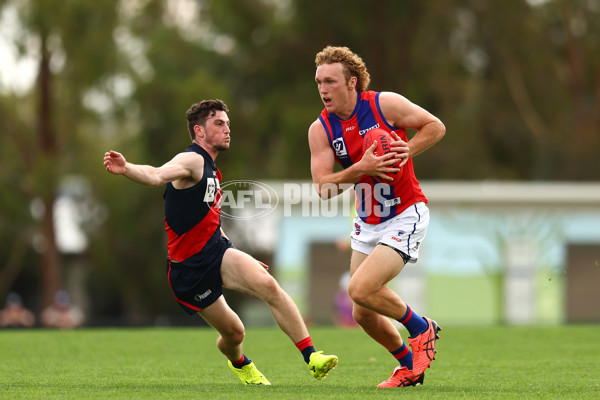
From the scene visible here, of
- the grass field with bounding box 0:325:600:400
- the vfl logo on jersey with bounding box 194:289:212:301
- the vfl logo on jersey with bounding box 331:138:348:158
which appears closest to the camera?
the grass field with bounding box 0:325:600:400

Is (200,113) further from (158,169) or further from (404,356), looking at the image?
(404,356)

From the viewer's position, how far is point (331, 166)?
7.56 m

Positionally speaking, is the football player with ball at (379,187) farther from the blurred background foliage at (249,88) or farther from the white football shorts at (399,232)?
the blurred background foliage at (249,88)

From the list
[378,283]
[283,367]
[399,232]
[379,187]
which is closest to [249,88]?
[283,367]

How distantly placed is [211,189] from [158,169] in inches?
30.7

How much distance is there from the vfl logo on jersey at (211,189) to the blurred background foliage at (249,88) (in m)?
20.7

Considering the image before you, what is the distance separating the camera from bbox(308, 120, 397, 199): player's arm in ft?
23.4

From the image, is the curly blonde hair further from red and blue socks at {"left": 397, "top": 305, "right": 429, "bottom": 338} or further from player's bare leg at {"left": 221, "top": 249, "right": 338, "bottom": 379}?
red and blue socks at {"left": 397, "top": 305, "right": 429, "bottom": 338}

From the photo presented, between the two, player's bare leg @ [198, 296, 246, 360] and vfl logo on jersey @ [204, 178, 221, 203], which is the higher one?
vfl logo on jersey @ [204, 178, 221, 203]

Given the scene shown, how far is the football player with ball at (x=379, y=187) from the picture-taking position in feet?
24.1

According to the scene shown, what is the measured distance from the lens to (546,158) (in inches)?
1308

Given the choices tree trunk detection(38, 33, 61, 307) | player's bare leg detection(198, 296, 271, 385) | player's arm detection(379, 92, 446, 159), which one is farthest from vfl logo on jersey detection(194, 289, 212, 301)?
tree trunk detection(38, 33, 61, 307)

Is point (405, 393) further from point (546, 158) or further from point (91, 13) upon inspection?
point (546, 158)

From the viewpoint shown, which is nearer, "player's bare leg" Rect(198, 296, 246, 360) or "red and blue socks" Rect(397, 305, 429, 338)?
"red and blue socks" Rect(397, 305, 429, 338)
